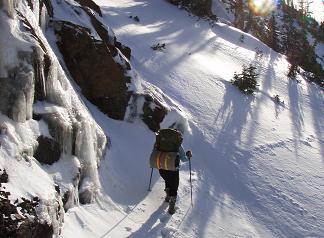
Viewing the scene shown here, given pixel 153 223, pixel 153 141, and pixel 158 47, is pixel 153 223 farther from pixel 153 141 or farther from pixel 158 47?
pixel 158 47

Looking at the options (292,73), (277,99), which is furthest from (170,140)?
(292,73)

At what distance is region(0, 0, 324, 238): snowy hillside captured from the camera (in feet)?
18.4

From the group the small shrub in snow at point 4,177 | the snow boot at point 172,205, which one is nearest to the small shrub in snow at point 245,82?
the snow boot at point 172,205

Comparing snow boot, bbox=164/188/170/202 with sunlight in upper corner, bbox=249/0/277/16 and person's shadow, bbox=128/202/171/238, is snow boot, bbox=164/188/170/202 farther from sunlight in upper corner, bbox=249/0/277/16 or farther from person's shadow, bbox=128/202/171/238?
sunlight in upper corner, bbox=249/0/277/16

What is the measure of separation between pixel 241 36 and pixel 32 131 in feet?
53.6

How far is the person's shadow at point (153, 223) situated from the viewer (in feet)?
20.6

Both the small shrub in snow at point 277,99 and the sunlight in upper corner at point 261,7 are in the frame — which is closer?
the small shrub in snow at point 277,99

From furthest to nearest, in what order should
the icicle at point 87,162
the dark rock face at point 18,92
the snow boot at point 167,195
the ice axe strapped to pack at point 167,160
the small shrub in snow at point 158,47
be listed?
the small shrub in snow at point 158,47 < the snow boot at point 167,195 < the ice axe strapped to pack at point 167,160 < the icicle at point 87,162 < the dark rock face at point 18,92

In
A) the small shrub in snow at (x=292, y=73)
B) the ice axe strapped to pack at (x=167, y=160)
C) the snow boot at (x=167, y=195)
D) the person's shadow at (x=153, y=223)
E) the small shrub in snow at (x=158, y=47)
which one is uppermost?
the ice axe strapped to pack at (x=167, y=160)

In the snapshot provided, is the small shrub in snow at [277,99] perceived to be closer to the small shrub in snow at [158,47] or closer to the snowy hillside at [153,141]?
the snowy hillside at [153,141]

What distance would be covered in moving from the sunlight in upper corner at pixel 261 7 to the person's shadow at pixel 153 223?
3085 cm

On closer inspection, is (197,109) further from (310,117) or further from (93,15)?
(310,117)

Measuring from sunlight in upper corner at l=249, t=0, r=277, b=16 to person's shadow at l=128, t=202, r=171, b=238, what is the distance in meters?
30.8

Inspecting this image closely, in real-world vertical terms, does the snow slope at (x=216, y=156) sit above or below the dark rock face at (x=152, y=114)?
below
